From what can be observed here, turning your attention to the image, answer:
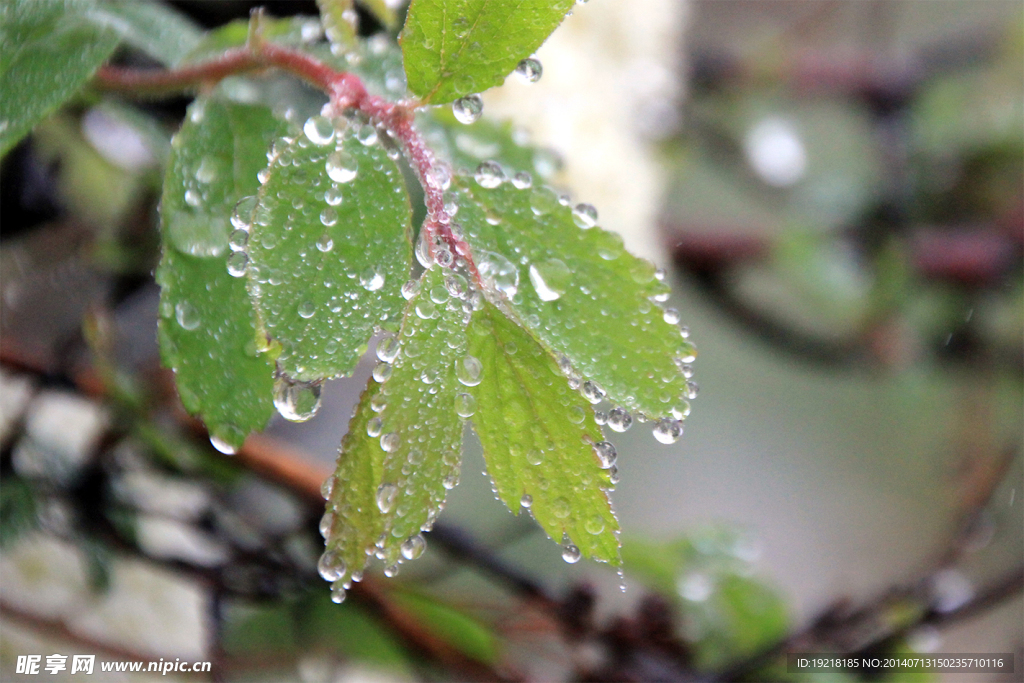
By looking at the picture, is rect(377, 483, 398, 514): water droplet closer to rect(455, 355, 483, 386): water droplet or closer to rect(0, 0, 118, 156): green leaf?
rect(455, 355, 483, 386): water droplet

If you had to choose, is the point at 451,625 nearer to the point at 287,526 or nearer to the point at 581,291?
the point at 287,526

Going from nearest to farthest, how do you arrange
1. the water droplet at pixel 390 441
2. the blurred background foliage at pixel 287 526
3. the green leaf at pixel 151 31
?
the water droplet at pixel 390 441
the green leaf at pixel 151 31
the blurred background foliage at pixel 287 526

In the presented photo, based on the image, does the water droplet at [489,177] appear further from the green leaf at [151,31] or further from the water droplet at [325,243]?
the green leaf at [151,31]

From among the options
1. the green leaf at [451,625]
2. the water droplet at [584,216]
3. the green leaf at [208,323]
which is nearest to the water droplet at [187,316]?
the green leaf at [208,323]

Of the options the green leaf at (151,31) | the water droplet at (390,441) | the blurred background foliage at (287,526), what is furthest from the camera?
the blurred background foliage at (287,526)

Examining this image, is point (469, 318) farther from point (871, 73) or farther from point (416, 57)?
point (871, 73)

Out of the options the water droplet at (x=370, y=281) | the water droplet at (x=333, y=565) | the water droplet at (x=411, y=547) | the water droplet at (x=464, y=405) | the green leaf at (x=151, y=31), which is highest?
the green leaf at (x=151, y=31)

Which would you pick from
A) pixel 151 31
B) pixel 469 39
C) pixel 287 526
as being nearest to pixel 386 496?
pixel 469 39
